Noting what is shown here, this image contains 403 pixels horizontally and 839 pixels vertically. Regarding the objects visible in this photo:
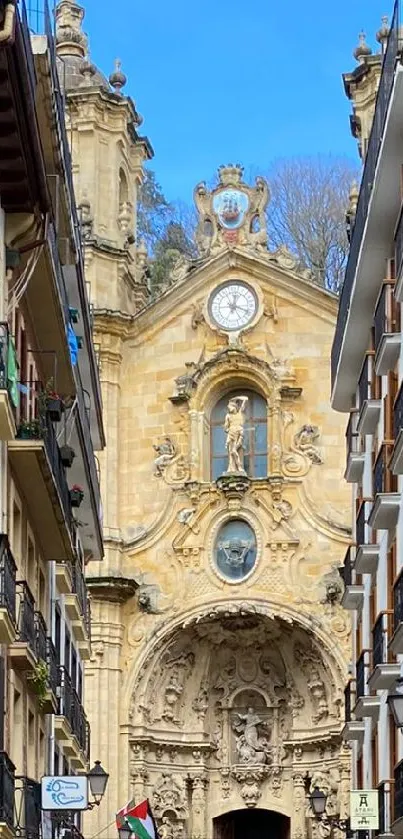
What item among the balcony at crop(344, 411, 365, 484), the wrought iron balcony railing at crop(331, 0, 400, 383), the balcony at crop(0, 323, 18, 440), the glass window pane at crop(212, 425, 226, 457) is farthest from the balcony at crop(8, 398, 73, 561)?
the glass window pane at crop(212, 425, 226, 457)

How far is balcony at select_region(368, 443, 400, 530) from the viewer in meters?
26.9

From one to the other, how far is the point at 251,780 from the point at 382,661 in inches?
850

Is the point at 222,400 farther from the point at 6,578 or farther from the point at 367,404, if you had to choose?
the point at 6,578

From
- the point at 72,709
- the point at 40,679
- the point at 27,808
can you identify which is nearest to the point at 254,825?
the point at 72,709

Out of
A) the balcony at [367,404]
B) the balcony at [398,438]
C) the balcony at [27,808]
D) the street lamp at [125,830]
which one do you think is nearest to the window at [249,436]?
the street lamp at [125,830]

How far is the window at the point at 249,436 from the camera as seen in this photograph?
49031 millimetres

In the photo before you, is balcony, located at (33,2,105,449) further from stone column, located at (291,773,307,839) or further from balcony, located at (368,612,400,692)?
stone column, located at (291,773,307,839)

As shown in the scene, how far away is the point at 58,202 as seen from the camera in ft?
89.9

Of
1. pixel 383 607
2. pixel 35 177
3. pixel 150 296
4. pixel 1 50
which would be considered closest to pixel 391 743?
pixel 383 607

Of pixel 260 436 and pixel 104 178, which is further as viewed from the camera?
pixel 104 178

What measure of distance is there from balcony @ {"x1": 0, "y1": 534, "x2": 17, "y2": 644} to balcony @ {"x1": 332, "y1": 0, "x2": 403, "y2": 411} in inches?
297

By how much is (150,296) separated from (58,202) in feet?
88.6

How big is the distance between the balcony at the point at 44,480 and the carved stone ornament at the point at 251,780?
20730 mm

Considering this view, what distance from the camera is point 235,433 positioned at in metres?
48.2
